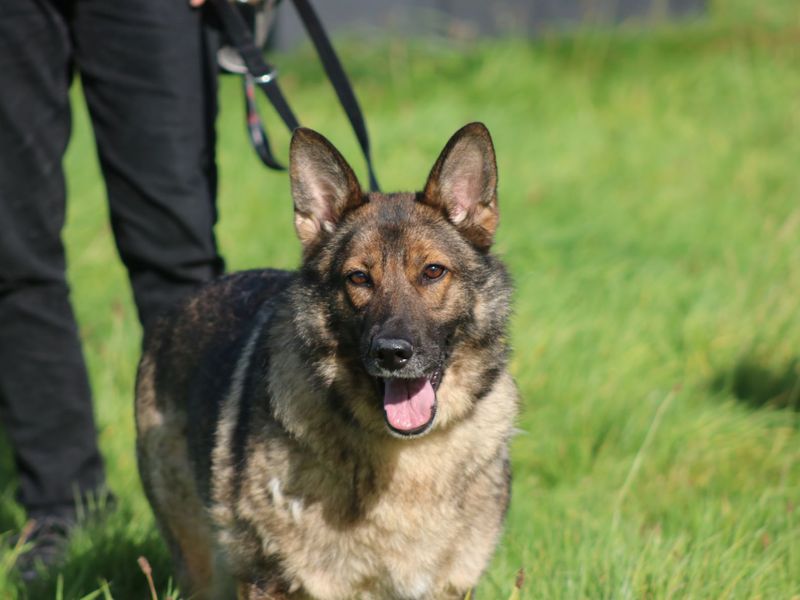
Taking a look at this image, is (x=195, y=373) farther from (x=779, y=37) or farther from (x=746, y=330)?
(x=779, y=37)

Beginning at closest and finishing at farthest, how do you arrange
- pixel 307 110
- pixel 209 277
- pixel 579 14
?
pixel 209 277 < pixel 307 110 < pixel 579 14

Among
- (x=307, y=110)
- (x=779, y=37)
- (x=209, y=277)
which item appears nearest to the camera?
(x=209, y=277)

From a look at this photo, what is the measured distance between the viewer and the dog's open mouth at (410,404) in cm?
266

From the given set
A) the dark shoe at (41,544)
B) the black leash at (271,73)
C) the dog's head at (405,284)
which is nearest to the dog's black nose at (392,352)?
the dog's head at (405,284)

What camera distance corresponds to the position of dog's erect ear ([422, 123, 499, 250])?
113 inches

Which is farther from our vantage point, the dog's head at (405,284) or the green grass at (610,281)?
the green grass at (610,281)

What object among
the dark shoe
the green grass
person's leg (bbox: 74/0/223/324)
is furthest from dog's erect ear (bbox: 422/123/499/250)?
the dark shoe

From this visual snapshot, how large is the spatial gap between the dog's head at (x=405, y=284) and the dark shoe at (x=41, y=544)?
1311mm

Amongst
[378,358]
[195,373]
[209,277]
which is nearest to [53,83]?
[209,277]

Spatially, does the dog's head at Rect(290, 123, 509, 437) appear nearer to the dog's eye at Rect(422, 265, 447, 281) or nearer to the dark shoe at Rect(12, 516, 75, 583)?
the dog's eye at Rect(422, 265, 447, 281)

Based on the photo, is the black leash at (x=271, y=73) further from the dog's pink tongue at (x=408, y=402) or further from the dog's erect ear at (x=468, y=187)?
the dog's pink tongue at (x=408, y=402)

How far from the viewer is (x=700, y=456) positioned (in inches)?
167

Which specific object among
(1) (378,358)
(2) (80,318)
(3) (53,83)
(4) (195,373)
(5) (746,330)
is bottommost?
(2) (80,318)

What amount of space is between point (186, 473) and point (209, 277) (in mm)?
736
